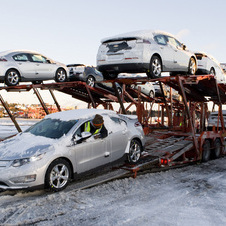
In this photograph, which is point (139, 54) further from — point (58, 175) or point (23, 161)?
point (23, 161)

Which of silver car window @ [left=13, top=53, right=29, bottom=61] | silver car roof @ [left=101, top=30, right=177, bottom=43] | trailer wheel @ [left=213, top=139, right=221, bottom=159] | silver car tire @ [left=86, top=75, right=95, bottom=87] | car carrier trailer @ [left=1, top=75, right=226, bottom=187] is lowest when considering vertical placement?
trailer wheel @ [left=213, top=139, right=221, bottom=159]

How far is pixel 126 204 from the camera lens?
534 cm

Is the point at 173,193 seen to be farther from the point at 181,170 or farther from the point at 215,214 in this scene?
the point at 181,170

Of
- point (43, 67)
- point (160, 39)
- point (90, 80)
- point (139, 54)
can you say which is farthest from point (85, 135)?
point (90, 80)

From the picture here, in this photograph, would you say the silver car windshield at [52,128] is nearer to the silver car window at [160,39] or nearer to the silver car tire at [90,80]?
the silver car window at [160,39]

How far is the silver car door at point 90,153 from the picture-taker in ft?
20.6

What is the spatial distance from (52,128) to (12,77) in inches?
291

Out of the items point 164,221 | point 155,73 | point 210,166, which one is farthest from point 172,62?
point 164,221

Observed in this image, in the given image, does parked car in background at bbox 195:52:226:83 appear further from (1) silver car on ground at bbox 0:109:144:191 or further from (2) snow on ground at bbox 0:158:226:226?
(2) snow on ground at bbox 0:158:226:226

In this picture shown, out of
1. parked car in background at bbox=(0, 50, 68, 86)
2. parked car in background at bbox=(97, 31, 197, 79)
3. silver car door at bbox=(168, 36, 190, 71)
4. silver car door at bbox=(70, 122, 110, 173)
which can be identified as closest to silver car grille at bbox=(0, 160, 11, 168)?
silver car door at bbox=(70, 122, 110, 173)

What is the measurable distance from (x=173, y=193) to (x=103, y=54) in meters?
5.35

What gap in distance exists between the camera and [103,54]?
9883mm

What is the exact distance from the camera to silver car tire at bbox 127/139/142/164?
777 cm

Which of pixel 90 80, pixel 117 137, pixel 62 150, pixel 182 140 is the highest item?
pixel 90 80
